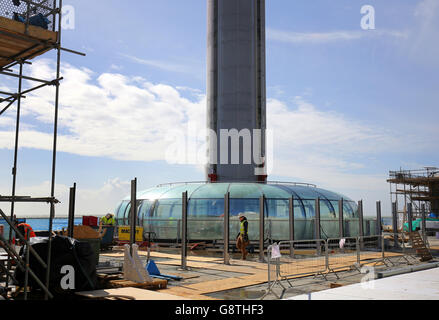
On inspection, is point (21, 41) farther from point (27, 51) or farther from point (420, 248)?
point (420, 248)

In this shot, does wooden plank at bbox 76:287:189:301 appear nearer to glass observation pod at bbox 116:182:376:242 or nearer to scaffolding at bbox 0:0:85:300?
scaffolding at bbox 0:0:85:300

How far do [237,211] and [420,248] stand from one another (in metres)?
11.4

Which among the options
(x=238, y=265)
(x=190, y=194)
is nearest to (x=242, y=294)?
(x=238, y=265)

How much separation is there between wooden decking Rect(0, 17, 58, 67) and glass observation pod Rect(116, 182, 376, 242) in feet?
54.8

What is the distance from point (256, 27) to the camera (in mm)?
39344

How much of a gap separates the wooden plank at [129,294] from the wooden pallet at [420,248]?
14.5 m

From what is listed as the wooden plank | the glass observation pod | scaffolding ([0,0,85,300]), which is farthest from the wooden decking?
the glass observation pod

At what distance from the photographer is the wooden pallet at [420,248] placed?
19828 millimetres

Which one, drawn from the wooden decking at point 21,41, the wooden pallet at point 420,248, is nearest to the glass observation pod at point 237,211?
the wooden pallet at point 420,248

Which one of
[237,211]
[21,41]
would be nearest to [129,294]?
[21,41]

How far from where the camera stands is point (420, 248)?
20.0 m

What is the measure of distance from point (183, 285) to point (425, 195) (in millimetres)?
59911

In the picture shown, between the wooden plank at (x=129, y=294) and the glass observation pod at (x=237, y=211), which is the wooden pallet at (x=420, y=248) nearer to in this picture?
the glass observation pod at (x=237, y=211)

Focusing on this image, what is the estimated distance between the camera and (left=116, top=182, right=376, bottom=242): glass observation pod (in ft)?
87.0
